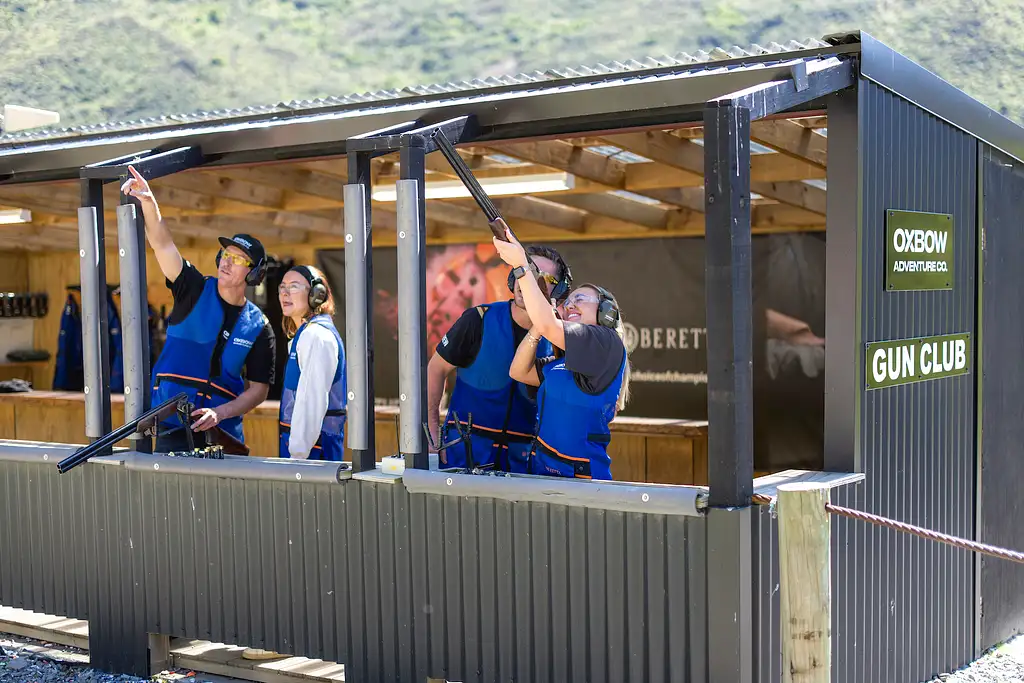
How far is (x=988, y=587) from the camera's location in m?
6.43

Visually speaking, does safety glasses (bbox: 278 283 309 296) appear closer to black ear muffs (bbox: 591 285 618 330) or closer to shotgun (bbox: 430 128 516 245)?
shotgun (bbox: 430 128 516 245)

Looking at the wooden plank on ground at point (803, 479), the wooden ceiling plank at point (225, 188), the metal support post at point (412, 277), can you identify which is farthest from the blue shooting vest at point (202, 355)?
the wooden plank on ground at point (803, 479)

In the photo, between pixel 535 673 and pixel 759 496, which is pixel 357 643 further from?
pixel 759 496

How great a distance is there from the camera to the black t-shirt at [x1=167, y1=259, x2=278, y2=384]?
20.7 ft

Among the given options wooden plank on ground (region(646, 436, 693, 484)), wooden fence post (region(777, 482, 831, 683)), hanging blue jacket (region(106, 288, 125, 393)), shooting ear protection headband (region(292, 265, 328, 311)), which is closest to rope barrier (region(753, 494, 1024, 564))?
wooden fence post (region(777, 482, 831, 683))

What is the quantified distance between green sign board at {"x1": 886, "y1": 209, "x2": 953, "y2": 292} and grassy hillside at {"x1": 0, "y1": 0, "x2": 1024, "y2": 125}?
55909mm

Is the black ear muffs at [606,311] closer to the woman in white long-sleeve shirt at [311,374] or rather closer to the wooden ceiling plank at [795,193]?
the woman in white long-sleeve shirt at [311,374]

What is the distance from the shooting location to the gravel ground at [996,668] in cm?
593

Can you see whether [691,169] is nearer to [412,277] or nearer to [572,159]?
[572,159]

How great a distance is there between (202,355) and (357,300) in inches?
57.3

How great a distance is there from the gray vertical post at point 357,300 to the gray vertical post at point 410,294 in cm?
21

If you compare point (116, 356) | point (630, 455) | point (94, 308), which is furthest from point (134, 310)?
point (116, 356)

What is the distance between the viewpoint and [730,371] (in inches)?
170

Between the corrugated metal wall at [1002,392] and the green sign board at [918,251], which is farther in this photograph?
the corrugated metal wall at [1002,392]
